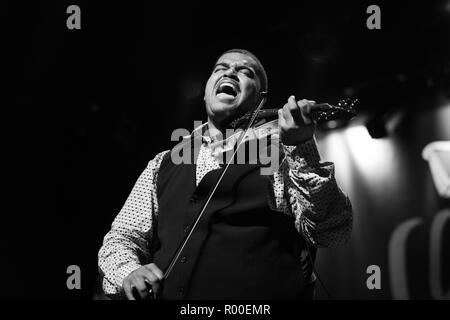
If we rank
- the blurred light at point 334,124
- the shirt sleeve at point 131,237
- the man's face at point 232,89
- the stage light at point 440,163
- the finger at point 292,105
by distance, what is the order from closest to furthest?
the finger at point 292,105
the shirt sleeve at point 131,237
the man's face at point 232,89
the stage light at point 440,163
the blurred light at point 334,124

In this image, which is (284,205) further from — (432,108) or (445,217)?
(432,108)

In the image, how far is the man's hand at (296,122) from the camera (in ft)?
3.80

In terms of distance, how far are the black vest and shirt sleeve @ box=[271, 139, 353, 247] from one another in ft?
0.25

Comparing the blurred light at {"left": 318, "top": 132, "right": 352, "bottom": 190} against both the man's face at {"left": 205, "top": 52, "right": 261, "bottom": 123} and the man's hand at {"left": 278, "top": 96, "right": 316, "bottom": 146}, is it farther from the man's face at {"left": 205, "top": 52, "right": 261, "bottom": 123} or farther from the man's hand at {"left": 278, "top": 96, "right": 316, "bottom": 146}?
the man's hand at {"left": 278, "top": 96, "right": 316, "bottom": 146}

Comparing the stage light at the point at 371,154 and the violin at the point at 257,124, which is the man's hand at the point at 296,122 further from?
the stage light at the point at 371,154

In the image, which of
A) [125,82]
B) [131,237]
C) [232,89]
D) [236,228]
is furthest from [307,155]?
[125,82]

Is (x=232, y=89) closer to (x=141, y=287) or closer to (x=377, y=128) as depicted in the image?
(x=141, y=287)

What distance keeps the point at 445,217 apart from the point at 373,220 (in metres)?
0.35

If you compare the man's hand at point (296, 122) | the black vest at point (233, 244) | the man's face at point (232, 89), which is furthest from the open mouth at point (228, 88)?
the man's hand at point (296, 122)

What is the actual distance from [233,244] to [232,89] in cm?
56

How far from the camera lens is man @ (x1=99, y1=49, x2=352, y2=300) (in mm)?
1208

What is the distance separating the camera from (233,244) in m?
1.26

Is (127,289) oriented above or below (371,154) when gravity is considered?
below
